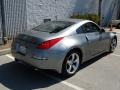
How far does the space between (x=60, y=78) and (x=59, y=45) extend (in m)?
0.92

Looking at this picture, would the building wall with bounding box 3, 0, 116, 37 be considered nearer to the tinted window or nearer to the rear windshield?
the rear windshield

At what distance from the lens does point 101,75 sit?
17.8ft

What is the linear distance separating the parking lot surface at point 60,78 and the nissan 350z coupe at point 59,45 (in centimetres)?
32

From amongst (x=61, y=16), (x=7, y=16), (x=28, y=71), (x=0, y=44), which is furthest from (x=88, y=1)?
(x=28, y=71)

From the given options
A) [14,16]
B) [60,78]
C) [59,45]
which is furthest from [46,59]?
[14,16]

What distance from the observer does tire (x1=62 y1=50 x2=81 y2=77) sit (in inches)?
199

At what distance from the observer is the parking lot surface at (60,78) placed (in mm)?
4688

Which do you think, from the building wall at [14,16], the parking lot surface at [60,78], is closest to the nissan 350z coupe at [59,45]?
the parking lot surface at [60,78]

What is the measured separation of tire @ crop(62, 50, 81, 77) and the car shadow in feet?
0.73

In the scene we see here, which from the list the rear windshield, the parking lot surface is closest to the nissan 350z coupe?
the rear windshield

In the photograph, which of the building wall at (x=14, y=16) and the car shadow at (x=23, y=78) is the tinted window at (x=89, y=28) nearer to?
the car shadow at (x=23, y=78)

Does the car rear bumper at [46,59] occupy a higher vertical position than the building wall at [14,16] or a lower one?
lower

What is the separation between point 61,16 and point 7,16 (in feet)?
14.6

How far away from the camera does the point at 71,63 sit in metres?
5.34
